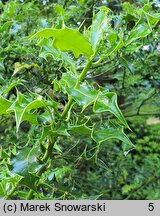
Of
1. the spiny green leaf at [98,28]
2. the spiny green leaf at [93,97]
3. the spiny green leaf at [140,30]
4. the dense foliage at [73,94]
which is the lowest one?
the dense foliage at [73,94]

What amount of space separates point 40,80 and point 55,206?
0.78m

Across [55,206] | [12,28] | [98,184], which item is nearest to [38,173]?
[55,206]

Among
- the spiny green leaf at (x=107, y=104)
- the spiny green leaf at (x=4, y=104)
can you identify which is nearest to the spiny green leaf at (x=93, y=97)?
the spiny green leaf at (x=107, y=104)

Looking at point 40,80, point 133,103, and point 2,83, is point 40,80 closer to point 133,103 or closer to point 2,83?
point 2,83

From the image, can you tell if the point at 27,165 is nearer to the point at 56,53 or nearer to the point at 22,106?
the point at 22,106

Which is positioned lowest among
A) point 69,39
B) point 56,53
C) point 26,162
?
point 26,162

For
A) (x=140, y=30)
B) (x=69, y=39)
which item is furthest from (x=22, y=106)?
(x=140, y=30)

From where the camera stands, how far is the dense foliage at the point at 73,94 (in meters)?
0.83

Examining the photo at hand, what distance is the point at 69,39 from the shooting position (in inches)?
31.7

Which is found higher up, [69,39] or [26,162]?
[69,39]

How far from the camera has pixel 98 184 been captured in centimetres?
265

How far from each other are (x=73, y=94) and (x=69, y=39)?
0.11 m

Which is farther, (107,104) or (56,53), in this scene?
(56,53)

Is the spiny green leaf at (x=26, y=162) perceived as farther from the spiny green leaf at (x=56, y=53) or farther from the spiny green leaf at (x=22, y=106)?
the spiny green leaf at (x=56, y=53)
